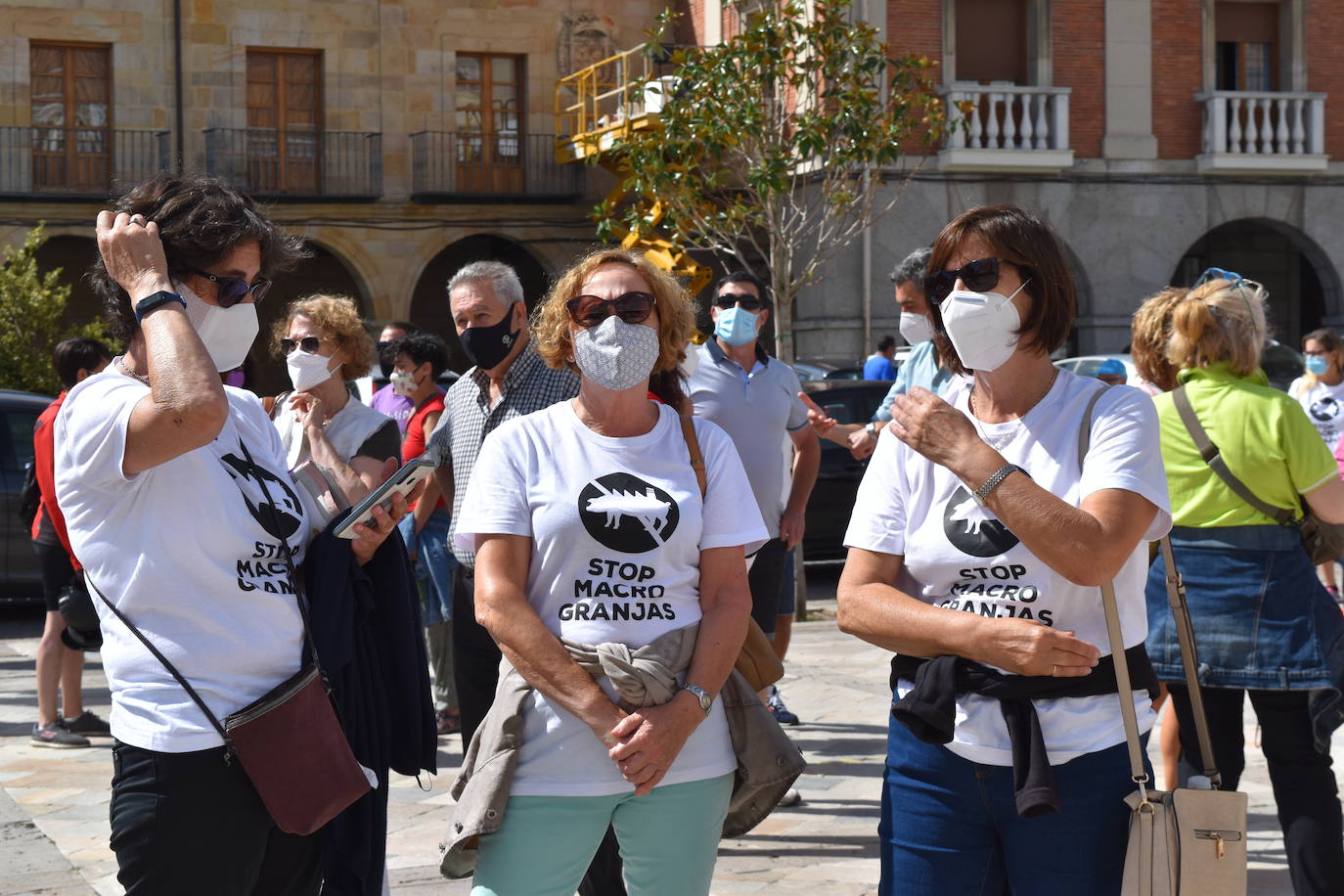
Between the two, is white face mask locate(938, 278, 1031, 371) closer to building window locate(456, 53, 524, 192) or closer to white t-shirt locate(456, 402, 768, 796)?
white t-shirt locate(456, 402, 768, 796)

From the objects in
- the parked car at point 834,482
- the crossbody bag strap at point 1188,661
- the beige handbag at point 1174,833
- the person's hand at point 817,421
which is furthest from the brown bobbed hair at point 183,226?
the parked car at point 834,482

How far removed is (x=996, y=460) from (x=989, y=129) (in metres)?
20.8

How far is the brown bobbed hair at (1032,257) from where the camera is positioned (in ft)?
10.6

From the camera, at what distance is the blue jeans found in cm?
301

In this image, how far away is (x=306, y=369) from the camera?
219 inches

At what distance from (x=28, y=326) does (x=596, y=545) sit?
2133 centimetres

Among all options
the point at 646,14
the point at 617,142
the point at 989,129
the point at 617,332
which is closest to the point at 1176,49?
the point at 989,129

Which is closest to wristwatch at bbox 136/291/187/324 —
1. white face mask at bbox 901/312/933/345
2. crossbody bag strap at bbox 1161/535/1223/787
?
crossbody bag strap at bbox 1161/535/1223/787

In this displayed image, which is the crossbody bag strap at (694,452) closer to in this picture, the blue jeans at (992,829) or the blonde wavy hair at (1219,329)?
the blue jeans at (992,829)

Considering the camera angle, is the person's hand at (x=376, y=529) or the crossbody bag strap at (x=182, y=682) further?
the person's hand at (x=376, y=529)

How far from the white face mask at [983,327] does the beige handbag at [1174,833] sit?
0.51 metres

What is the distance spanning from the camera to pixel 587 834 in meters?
3.34

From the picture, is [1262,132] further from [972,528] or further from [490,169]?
[972,528]

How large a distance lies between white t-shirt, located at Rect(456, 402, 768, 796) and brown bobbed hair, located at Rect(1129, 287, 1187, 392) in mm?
2004
